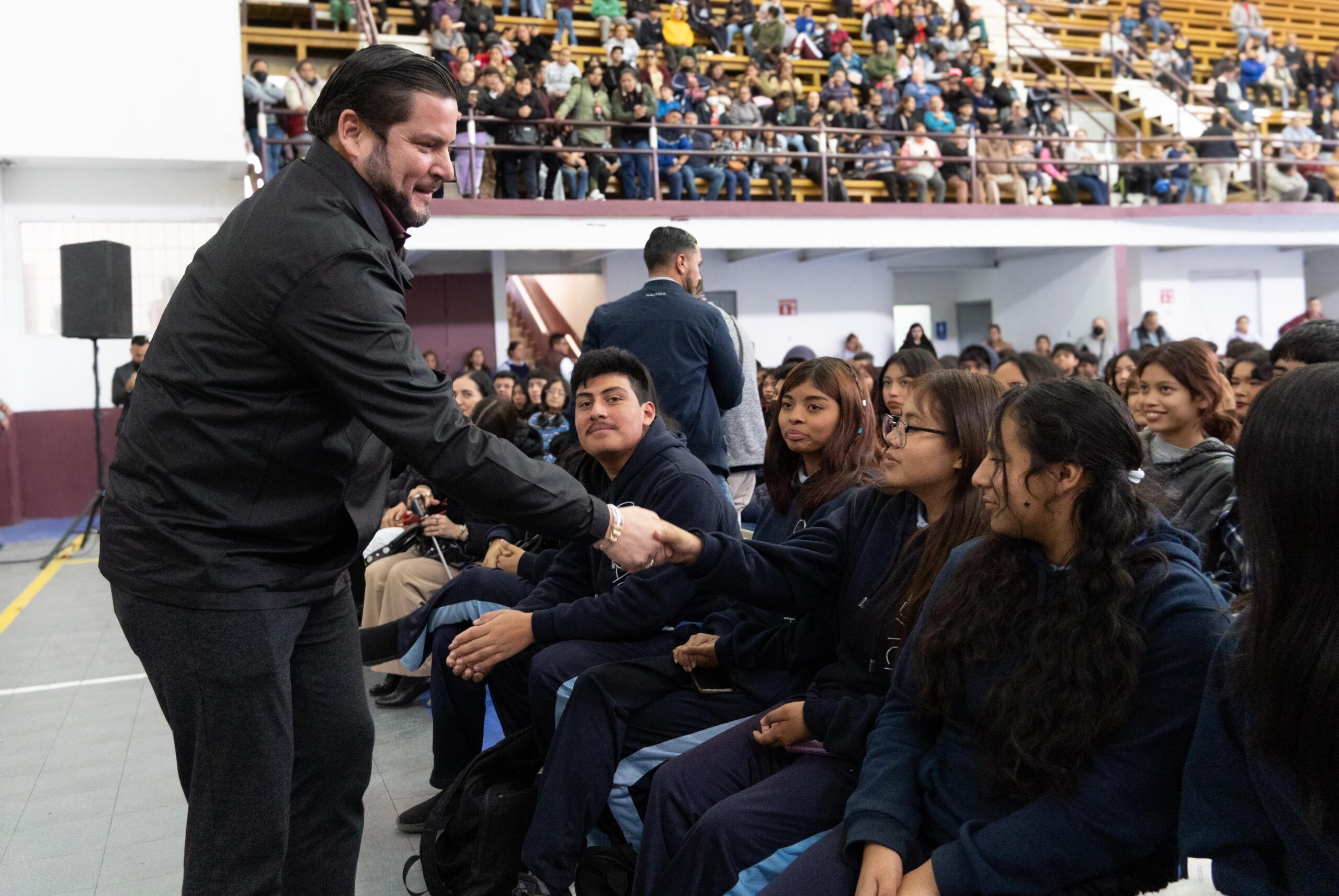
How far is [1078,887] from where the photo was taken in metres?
1.80

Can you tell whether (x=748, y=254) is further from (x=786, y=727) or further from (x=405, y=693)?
(x=786, y=727)

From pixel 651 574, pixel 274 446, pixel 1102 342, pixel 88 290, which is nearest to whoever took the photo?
pixel 274 446

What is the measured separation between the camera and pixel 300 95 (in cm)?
1159

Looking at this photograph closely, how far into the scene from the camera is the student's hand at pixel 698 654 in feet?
9.37

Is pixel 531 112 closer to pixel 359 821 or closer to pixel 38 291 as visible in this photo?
pixel 38 291

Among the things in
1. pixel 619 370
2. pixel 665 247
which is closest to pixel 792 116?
pixel 665 247

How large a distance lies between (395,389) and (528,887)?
5.07 feet

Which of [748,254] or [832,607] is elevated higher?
[748,254]

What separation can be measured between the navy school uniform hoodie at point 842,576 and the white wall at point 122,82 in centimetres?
959

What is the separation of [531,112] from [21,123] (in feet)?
16.0

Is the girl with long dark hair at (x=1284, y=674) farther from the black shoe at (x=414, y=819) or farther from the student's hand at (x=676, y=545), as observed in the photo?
the black shoe at (x=414, y=819)

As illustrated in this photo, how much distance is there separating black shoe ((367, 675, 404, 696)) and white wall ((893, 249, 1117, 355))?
42.0ft

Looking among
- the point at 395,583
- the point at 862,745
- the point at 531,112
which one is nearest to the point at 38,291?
the point at 531,112

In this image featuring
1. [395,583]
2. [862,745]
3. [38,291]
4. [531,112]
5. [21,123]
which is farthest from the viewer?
[531,112]
